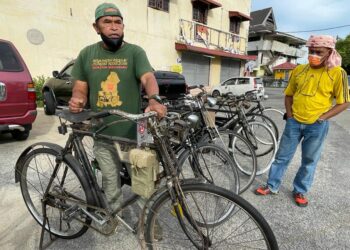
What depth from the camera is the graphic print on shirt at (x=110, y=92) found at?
2.10 meters

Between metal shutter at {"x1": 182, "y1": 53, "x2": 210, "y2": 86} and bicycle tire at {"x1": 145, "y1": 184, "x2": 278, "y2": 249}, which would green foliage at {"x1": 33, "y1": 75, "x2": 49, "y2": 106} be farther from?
bicycle tire at {"x1": 145, "y1": 184, "x2": 278, "y2": 249}

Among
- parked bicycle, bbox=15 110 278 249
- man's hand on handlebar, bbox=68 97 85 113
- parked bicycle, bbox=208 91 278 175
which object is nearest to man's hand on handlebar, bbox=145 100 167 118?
parked bicycle, bbox=15 110 278 249

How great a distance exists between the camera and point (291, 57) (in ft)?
130

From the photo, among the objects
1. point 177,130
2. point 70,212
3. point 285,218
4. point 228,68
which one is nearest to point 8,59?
point 70,212

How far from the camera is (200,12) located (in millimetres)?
16391

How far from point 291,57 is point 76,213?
43124mm

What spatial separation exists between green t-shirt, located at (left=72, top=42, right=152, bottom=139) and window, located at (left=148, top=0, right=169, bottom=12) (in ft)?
40.9

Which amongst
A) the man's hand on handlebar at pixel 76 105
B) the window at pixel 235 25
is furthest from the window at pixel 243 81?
the man's hand on handlebar at pixel 76 105

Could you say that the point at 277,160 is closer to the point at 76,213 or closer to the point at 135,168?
the point at 135,168

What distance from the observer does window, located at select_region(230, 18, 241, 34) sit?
Result: 18.9 metres

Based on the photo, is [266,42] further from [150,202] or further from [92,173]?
[150,202]

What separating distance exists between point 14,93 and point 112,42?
10.5 feet

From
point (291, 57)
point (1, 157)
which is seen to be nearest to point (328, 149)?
point (1, 157)

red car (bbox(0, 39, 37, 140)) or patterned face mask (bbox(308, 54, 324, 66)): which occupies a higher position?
patterned face mask (bbox(308, 54, 324, 66))
